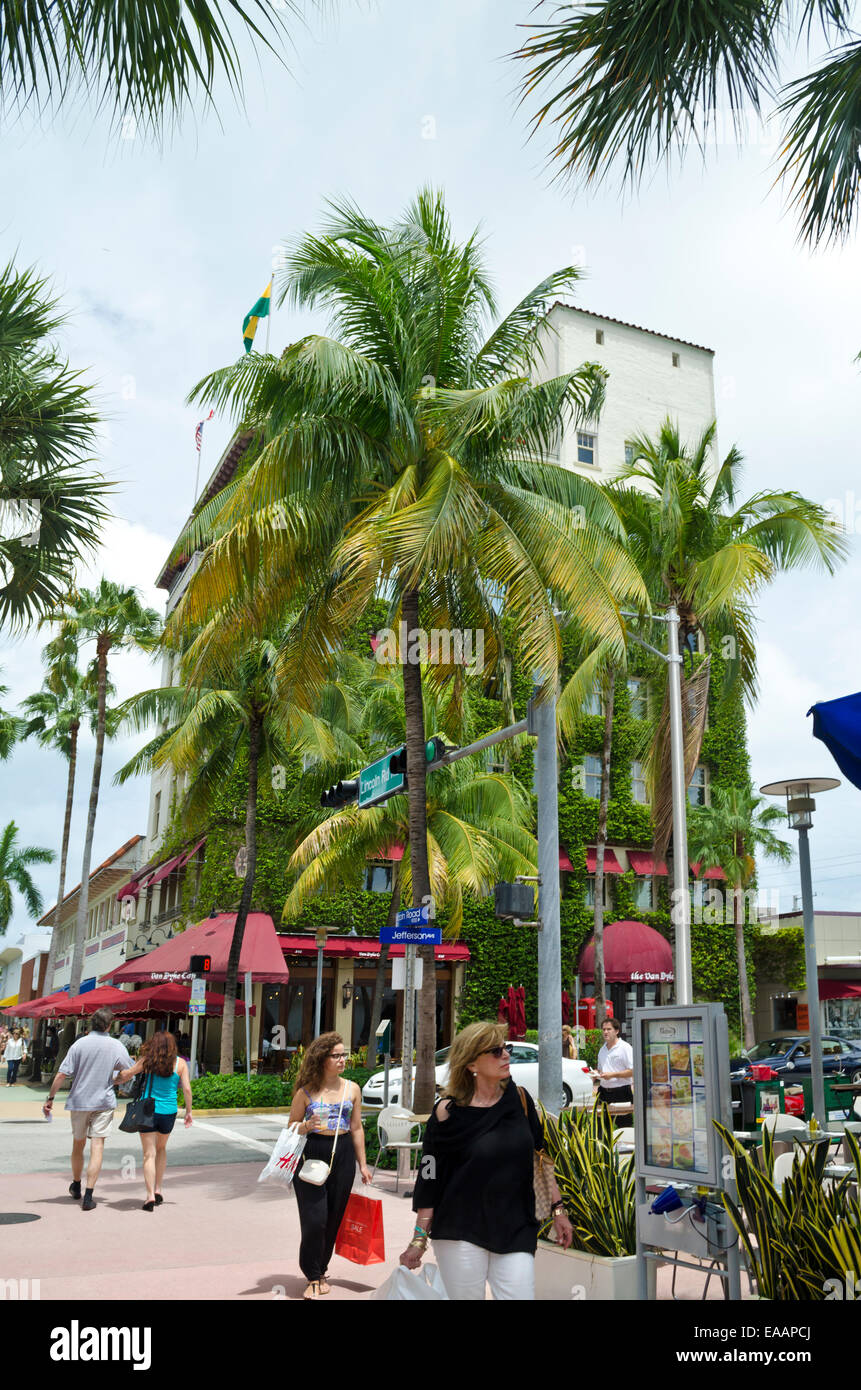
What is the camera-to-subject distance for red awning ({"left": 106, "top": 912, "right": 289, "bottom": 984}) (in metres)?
28.8

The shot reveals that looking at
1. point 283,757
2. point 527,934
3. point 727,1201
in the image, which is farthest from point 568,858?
point 727,1201

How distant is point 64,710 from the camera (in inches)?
1780

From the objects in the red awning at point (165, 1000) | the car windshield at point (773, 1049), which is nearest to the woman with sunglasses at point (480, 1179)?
the red awning at point (165, 1000)

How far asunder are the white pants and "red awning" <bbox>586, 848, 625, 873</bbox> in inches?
1417

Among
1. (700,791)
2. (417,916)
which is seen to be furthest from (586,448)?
(417,916)

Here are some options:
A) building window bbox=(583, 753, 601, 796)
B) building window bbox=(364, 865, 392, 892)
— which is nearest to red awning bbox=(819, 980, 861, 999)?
building window bbox=(583, 753, 601, 796)

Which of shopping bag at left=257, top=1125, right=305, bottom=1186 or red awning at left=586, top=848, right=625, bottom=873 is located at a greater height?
red awning at left=586, top=848, right=625, bottom=873

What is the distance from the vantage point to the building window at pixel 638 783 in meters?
43.4

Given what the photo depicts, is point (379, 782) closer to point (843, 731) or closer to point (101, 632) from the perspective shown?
point (843, 731)

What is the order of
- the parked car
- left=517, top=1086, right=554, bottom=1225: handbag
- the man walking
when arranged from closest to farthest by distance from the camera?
left=517, top=1086, right=554, bottom=1225: handbag, the man walking, the parked car

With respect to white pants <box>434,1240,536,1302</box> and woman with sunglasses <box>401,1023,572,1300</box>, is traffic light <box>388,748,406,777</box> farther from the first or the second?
white pants <box>434,1240,536,1302</box>

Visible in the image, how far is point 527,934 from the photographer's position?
39531 millimetres
